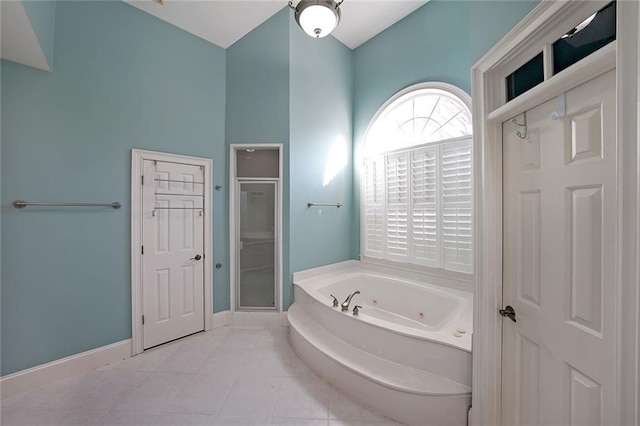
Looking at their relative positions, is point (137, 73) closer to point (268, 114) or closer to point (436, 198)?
point (268, 114)

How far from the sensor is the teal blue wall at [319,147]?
3006mm

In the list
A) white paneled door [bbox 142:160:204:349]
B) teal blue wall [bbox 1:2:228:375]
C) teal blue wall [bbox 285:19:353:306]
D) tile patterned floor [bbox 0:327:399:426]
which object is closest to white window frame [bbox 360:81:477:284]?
teal blue wall [bbox 285:19:353:306]

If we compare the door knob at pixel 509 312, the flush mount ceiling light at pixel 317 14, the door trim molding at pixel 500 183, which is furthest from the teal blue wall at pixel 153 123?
the door knob at pixel 509 312

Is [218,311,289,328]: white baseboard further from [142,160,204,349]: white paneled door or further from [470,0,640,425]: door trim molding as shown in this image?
[470,0,640,425]: door trim molding

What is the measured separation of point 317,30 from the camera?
2.00m

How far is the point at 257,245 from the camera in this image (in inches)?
126

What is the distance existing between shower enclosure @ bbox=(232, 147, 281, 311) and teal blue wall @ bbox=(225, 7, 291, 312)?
0.17m

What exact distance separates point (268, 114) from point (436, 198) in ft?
7.24

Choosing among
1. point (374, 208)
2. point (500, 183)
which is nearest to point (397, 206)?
point (374, 208)

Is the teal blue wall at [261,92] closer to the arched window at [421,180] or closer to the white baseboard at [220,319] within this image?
the white baseboard at [220,319]

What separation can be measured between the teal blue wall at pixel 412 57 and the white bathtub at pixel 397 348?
1.05 metres

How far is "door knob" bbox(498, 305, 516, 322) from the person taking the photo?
1.28 meters

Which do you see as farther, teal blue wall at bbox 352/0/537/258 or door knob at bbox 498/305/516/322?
teal blue wall at bbox 352/0/537/258

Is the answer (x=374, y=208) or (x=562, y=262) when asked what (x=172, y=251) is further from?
(x=562, y=262)
